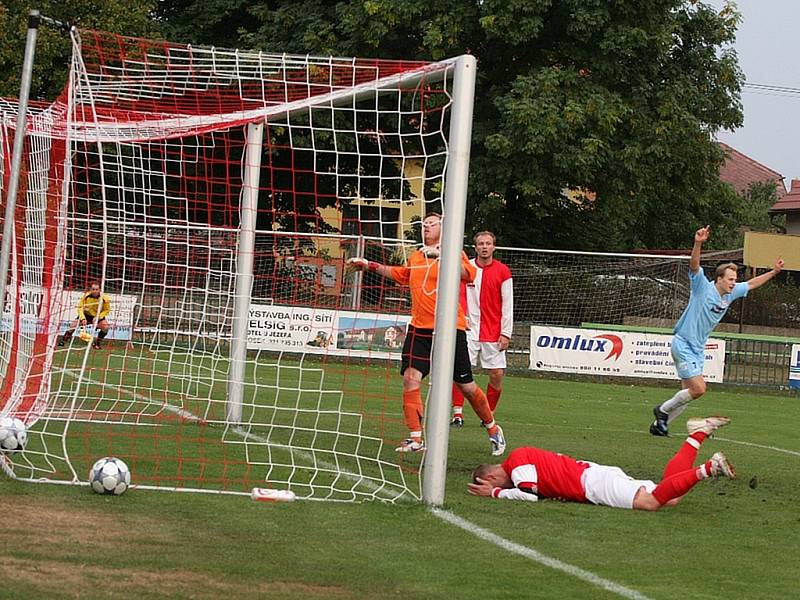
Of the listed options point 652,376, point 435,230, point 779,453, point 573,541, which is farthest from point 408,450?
point 652,376

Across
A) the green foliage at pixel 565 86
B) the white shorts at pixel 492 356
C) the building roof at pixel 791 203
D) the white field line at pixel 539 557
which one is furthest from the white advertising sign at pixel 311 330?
the building roof at pixel 791 203

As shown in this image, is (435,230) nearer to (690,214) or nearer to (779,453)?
(779,453)

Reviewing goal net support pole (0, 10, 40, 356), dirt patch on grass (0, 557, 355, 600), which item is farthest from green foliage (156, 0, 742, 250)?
dirt patch on grass (0, 557, 355, 600)

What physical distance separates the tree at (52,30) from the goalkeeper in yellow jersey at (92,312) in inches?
435

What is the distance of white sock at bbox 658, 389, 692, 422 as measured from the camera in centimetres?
1289

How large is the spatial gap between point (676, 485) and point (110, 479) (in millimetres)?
3696

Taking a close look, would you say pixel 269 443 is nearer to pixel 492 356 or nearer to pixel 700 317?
pixel 492 356

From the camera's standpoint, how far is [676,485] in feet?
26.0

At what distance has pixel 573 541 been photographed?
6.94 m

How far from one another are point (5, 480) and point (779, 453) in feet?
27.8

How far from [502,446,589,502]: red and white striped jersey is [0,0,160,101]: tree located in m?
24.0

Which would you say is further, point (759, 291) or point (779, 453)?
point (759, 291)

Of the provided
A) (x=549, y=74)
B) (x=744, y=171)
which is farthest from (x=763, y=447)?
(x=744, y=171)

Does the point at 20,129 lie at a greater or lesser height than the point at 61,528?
greater
